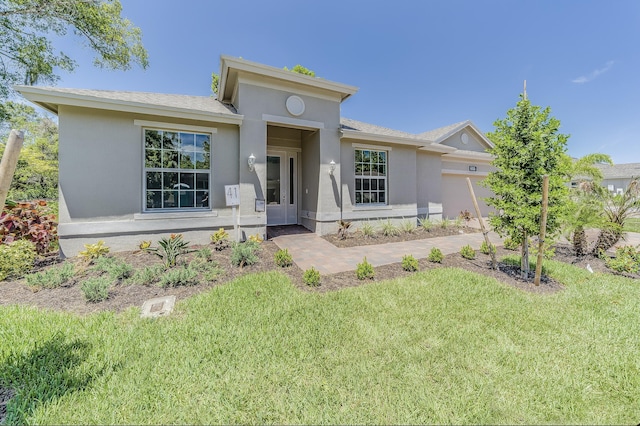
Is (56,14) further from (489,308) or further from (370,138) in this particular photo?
(489,308)

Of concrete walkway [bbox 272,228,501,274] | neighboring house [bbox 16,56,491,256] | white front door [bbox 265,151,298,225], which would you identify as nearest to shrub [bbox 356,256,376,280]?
concrete walkway [bbox 272,228,501,274]

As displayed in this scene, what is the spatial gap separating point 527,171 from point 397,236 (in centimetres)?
458

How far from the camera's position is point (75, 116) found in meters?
5.89

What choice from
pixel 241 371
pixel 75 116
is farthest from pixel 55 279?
pixel 241 371

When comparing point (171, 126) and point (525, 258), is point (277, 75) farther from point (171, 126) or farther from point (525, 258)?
point (525, 258)

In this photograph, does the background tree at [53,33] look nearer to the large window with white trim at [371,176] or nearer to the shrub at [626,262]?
the large window with white trim at [371,176]

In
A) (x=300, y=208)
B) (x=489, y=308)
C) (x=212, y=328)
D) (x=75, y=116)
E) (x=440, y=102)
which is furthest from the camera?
(x=440, y=102)

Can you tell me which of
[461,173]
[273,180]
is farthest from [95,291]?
[461,173]

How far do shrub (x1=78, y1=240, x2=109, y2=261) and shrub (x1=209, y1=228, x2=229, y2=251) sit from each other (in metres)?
2.44

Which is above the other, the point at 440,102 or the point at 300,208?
the point at 440,102

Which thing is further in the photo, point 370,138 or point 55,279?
point 370,138

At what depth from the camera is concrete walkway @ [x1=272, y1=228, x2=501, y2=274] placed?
579 cm

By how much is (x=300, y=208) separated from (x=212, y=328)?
771 centimetres

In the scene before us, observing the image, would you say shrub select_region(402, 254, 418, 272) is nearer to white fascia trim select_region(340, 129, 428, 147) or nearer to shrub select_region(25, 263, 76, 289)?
white fascia trim select_region(340, 129, 428, 147)
